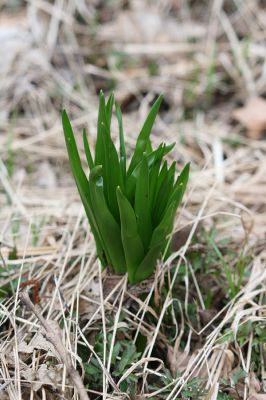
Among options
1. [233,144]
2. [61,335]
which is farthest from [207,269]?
[233,144]

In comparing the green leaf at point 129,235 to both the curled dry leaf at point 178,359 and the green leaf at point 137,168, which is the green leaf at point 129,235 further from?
the curled dry leaf at point 178,359

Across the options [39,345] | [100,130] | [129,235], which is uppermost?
[100,130]

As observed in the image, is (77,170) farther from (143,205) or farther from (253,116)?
(253,116)

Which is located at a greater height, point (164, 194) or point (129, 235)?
point (164, 194)

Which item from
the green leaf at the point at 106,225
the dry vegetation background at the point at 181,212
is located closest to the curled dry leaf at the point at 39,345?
the dry vegetation background at the point at 181,212

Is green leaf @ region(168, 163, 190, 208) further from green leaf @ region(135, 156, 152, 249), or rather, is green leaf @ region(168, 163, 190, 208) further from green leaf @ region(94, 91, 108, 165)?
green leaf @ region(94, 91, 108, 165)

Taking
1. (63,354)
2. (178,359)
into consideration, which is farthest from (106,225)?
(178,359)
